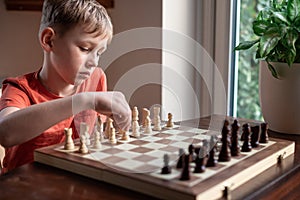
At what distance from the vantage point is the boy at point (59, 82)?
3.55ft

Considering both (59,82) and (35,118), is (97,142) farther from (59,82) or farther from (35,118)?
(59,82)

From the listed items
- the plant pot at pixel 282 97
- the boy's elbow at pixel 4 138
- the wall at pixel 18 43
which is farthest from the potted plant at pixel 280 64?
the wall at pixel 18 43

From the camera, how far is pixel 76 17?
1215 millimetres

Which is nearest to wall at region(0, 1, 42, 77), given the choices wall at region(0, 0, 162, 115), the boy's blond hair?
wall at region(0, 0, 162, 115)

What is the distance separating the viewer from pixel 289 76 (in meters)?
1.30

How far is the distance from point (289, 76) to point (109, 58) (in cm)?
76

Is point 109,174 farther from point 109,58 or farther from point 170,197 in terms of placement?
point 109,58

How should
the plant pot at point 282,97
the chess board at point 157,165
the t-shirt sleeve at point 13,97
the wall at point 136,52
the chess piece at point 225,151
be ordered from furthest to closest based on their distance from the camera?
the wall at point 136,52 → the plant pot at point 282,97 → the t-shirt sleeve at point 13,97 → the chess piece at point 225,151 → the chess board at point 157,165

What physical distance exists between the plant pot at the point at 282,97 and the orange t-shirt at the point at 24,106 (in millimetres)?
517

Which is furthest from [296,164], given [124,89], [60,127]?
[124,89]

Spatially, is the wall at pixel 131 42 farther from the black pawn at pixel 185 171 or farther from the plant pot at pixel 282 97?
the black pawn at pixel 185 171

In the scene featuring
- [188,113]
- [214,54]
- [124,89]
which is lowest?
[188,113]

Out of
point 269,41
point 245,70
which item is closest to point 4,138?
point 269,41

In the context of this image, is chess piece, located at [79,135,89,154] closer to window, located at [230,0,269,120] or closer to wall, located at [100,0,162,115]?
wall, located at [100,0,162,115]
